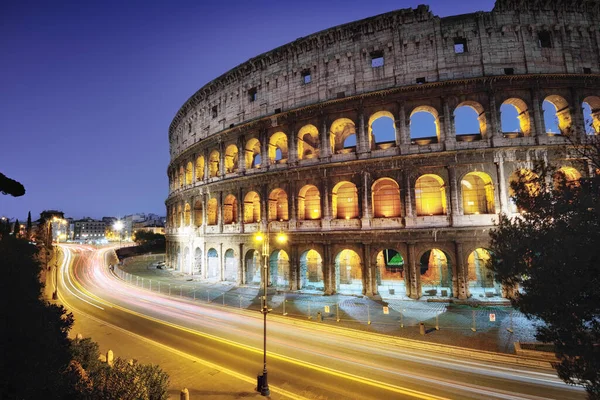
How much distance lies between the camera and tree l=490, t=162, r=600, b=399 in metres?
6.44

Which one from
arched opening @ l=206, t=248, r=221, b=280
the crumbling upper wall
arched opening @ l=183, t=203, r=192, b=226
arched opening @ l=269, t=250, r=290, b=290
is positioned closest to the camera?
the crumbling upper wall

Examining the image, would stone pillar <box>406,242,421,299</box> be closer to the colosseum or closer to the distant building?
the colosseum

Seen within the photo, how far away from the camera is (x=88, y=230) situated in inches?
5684

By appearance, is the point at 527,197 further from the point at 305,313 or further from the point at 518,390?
the point at 305,313

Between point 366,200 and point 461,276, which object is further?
point 366,200

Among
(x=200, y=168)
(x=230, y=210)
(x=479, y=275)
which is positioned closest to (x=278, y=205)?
(x=230, y=210)

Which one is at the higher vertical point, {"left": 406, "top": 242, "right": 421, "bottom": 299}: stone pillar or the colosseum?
the colosseum

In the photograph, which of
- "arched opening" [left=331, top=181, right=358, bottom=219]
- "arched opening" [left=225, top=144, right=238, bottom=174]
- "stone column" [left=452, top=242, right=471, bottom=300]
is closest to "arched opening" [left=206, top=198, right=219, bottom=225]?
"arched opening" [left=225, top=144, right=238, bottom=174]

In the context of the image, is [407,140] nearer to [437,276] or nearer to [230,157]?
[437,276]

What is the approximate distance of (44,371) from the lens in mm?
5559

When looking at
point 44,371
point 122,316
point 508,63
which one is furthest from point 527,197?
point 122,316

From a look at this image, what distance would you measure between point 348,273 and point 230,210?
521 inches

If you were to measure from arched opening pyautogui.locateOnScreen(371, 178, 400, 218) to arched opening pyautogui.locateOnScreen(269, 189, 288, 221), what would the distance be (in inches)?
309

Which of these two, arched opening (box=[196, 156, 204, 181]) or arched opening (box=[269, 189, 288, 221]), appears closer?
arched opening (box=[269, 189, 288, 221])
